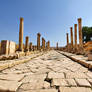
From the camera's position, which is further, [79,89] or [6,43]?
[6,43]

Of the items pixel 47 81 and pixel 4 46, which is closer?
pixel 47 81

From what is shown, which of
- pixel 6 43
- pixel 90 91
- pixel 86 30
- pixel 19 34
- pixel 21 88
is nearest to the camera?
pixel 90 91

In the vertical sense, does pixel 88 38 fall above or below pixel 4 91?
above

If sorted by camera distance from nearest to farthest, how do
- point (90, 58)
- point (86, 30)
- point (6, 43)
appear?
point (90, 58)
point (6, 43)
point (86, 30)

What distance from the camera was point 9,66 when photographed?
3.22 metres

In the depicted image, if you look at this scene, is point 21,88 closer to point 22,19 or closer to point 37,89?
point 37,89

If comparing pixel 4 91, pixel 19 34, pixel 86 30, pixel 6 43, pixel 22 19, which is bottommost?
pixel 4 91

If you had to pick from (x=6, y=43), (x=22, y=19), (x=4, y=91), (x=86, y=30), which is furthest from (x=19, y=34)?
(x=86, y=30)

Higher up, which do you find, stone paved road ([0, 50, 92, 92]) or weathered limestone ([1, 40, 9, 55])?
weathered limestone ([1, 40, 9, 55])

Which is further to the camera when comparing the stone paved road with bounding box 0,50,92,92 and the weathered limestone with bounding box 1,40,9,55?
the weathered limestone with bounding box 1,40,9,55

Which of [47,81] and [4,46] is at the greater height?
[4,46]

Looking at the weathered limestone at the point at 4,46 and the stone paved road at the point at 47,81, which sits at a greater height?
the weathered limestone at the point at 4,46

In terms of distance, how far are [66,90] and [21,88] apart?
88 cm

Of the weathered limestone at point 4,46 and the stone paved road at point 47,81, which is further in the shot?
the weathered limestone at point 4,46
